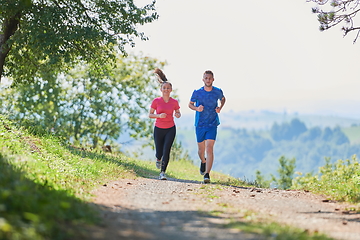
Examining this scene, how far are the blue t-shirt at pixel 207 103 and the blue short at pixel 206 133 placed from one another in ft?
0.35

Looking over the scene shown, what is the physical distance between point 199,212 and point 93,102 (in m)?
22.2

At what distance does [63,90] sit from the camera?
29016 millimetres

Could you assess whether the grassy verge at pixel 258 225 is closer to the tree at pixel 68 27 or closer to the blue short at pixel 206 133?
the blue short at pixel 206 133

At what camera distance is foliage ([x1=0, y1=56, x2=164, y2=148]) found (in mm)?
27984

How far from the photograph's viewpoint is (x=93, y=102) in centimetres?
2808

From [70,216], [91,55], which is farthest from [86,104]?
[70,216]

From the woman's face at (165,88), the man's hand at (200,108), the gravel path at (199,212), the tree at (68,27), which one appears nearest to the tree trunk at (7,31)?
the tree at (68,27)

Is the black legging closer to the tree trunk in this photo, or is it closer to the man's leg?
the man's leg

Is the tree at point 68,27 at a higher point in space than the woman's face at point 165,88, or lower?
higher

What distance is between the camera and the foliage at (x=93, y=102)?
28.0 meters

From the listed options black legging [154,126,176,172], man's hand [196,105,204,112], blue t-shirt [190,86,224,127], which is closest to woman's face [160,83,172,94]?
blue t-shirt [190,86,224,127]

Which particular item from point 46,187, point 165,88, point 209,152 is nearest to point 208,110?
point 209,152

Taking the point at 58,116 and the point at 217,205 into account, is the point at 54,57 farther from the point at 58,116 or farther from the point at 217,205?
the point at 58,116

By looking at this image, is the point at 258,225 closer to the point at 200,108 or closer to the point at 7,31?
the point at 200,108
